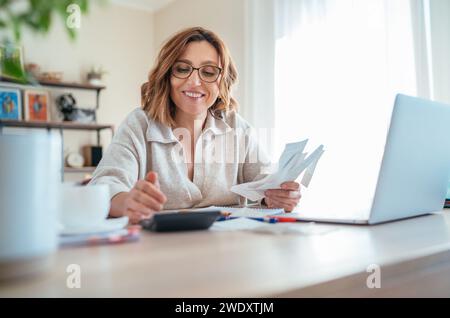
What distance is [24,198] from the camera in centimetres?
44

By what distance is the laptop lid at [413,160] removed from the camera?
2.81 ft

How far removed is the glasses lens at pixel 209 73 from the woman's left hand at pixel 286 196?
72cm

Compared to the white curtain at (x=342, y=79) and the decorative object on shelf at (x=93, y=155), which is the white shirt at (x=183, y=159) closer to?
the white curtain at (x=342, y=79)

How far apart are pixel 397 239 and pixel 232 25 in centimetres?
348

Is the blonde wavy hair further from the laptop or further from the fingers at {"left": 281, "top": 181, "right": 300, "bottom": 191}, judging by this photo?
the laptop

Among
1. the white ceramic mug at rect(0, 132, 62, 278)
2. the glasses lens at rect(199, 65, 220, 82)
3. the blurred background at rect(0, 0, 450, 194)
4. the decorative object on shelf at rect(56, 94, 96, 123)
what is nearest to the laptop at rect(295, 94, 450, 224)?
the white ceramic mug at rect(0, 132, 62, 278)

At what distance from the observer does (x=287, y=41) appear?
3369mm

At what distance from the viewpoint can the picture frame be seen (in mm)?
4137

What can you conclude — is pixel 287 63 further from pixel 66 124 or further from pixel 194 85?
pixel 66 124

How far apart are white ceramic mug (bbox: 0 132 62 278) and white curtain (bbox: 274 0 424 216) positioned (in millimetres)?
2028

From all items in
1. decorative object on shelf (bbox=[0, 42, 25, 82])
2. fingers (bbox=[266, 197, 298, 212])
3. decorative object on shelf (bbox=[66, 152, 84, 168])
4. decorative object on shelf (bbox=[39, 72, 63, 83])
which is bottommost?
fingers (bbox=[266, 197, 298, 212])

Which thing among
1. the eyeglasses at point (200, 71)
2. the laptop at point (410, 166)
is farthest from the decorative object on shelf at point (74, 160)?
the laptop at point (410, 166)

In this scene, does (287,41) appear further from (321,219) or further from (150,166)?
(321,219)

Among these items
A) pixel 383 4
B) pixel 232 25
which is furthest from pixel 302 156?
pixel 232 25
